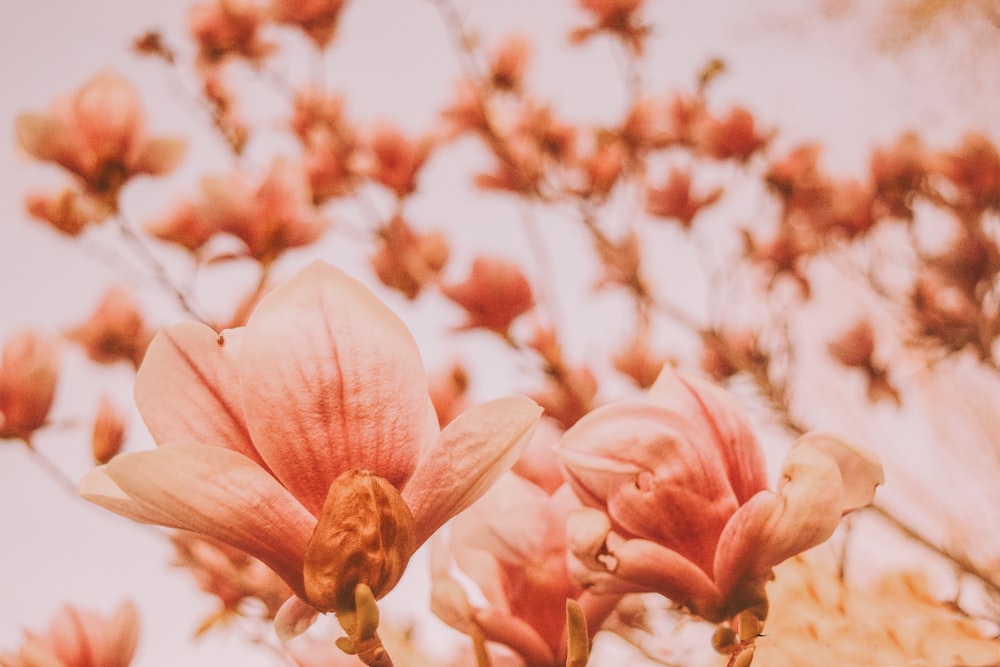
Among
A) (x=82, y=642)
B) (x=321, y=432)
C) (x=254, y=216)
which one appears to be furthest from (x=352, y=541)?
(x=254, y=216)

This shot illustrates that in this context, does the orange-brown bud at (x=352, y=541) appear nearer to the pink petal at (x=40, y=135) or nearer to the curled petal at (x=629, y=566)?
the curled petal at (x=629, y=566)

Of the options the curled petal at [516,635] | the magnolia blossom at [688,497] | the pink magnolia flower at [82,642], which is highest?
the magnolia blossom at [688,497]

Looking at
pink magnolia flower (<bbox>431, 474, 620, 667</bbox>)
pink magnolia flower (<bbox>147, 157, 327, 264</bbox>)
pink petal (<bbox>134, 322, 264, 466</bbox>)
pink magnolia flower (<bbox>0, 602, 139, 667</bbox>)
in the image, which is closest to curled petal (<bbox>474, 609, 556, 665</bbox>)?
pink magnolia flower (<bbox>431, 474, 620, 667</bbox>)

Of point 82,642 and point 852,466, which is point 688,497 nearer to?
point 852,466

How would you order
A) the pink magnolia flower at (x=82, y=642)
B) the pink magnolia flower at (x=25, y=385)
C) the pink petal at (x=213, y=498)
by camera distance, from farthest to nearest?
1. the pink magnolia flower at (x=25, y=385)
2. the pink magnolia flower at (x=82, y=642)
3. the pink petal at (x=213, y=498)

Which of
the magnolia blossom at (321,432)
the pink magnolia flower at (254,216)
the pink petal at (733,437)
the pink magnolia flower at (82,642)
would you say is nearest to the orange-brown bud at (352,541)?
the magnolia blossom at (321,432)

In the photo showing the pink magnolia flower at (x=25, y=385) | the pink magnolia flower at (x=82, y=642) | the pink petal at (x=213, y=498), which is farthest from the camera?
the pink magnolia flower at (x=25, y=385)

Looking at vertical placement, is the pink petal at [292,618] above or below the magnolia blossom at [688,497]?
below
